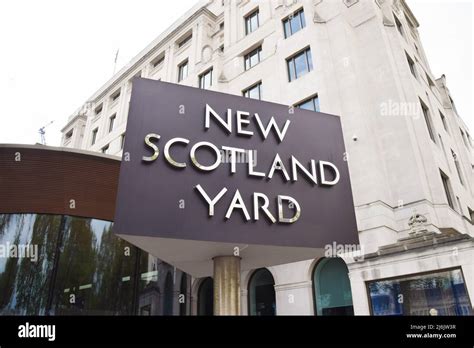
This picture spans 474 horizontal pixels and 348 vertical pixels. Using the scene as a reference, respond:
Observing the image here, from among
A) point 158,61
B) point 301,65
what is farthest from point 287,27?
point 158,61

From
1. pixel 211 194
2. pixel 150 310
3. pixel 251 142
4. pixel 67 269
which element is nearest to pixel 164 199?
pixel 211 194

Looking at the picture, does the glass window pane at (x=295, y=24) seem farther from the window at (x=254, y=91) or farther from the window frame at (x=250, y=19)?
the window frame at (x=250, y=19)

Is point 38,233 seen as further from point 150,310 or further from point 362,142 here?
point 362,142

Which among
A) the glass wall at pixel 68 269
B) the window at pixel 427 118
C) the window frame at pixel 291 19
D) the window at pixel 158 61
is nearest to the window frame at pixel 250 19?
the window frame at pixel 291 19

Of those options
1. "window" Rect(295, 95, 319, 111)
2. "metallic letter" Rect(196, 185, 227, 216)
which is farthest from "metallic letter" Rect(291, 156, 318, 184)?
"window" Rect(295, 95, 319, 111)

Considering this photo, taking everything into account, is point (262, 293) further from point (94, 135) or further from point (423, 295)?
point (94, 135)

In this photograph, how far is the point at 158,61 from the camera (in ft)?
118

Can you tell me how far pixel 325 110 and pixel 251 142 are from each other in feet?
27.1

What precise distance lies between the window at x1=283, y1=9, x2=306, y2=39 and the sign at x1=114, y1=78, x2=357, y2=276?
12.1 m

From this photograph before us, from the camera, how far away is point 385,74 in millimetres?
18328

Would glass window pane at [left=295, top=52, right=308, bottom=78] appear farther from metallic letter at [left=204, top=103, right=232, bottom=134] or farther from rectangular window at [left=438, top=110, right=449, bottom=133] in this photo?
rectangular window at [left=438, top=110, right=449, bottom=133]

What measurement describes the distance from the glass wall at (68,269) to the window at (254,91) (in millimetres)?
12677

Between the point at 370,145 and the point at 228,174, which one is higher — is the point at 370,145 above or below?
above

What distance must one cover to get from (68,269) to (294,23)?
19181 mm
